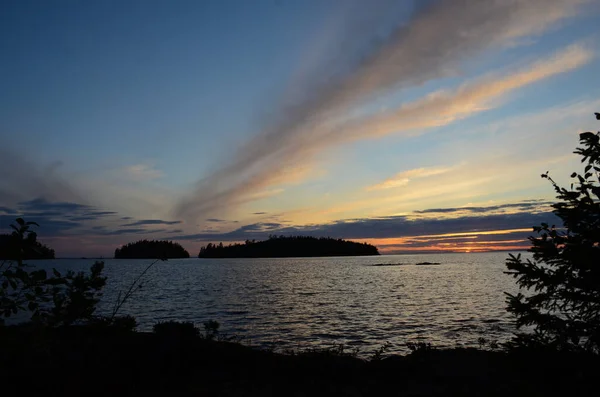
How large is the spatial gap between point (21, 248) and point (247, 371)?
710cm

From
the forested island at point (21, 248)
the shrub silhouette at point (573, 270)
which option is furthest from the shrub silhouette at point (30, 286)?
the shrub silhouette at point (573, 270)

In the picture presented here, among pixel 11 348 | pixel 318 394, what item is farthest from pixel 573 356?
pixel 11 348

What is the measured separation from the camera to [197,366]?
10875 mm

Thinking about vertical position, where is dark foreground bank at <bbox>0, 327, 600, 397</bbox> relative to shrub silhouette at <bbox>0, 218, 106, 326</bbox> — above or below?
below

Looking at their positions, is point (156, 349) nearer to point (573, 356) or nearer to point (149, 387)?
point (149, 387)

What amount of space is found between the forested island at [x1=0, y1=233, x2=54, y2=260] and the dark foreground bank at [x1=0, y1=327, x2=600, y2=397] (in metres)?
3.41

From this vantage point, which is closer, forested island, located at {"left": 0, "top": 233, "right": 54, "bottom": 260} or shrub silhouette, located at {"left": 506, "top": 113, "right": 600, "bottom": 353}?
forested island, located at {"left": 0, "top": 233, "right": 54, "bottom": 260}

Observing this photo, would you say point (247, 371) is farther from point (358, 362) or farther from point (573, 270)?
point (573, 270)

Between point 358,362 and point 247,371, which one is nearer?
point 247,371

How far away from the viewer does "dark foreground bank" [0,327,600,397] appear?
856 cm

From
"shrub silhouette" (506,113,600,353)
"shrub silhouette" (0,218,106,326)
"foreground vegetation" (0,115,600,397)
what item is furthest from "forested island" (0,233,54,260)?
"shrub silhouette" (506,113,600,353)

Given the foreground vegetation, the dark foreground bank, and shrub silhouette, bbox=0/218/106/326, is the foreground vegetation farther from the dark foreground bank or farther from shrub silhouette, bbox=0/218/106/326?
shrub silhouette, bbox=0/218/106/326

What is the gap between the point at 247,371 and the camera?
10.8 m

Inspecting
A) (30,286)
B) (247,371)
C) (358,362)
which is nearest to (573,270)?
(358,362)
